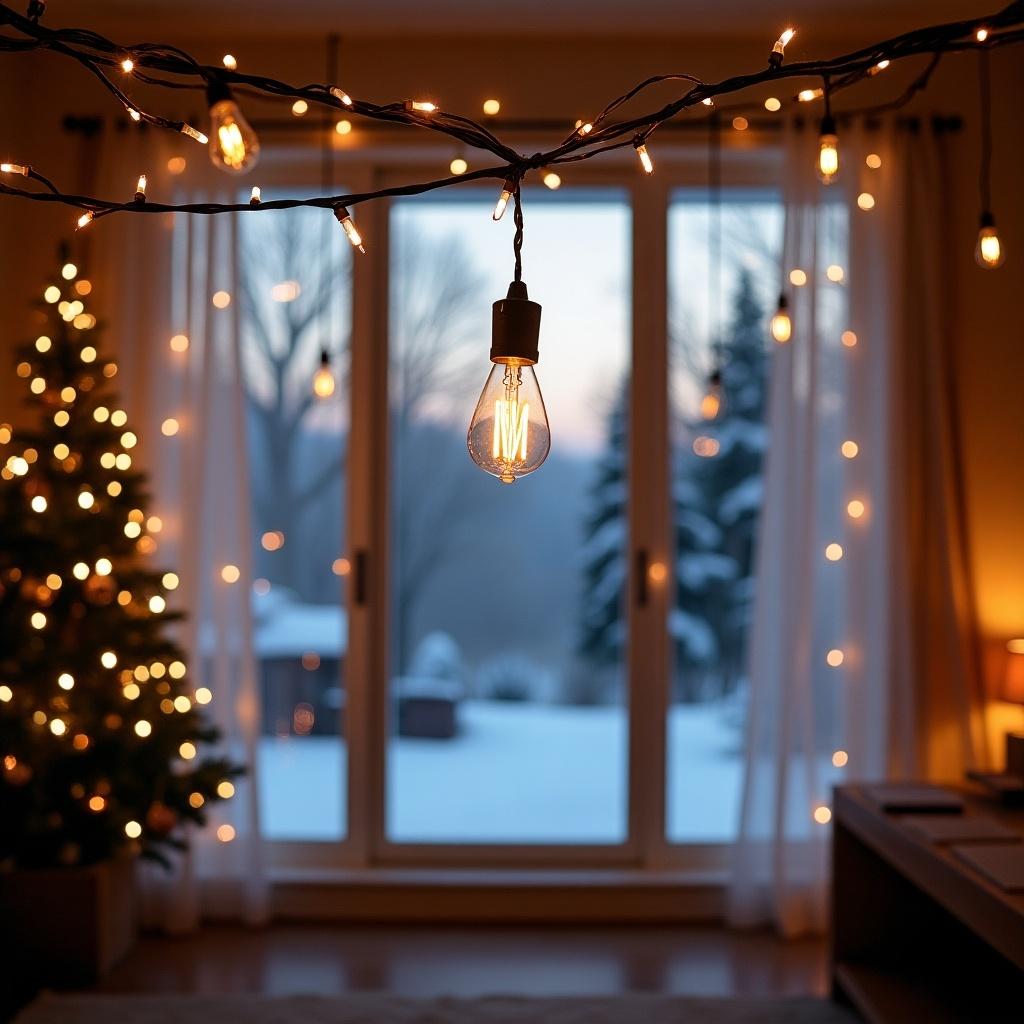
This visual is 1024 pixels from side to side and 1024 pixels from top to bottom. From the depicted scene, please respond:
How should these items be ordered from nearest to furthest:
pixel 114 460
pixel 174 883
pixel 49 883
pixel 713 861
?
pixel 49 883 → pixel 114 460 → pixel 174 883 → pixel 713 861

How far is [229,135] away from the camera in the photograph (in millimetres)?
1042

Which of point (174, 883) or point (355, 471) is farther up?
point (355, 471)

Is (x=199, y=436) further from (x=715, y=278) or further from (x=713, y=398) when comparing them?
(x=715, y=278)

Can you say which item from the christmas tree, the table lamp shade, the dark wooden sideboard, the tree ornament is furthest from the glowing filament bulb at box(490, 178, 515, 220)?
the table lamp shade

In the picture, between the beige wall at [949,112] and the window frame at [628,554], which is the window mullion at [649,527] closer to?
the window frame at [628,554]

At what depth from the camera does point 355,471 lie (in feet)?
Answer: 12.2

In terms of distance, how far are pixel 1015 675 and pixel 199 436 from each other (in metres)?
2.76

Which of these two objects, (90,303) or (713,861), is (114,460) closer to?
(90,303)

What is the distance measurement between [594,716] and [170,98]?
2641mm

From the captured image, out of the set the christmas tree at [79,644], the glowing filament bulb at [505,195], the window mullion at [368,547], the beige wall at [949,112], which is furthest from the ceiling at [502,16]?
the glowing filament bulb at [505,195]

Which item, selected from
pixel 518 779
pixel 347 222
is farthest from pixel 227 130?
pixel 518 779

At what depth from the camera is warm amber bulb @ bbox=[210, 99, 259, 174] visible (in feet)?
3.38

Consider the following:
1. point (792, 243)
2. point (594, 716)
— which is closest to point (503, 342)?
point (792, 243)

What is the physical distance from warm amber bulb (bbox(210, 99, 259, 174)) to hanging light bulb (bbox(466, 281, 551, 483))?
33 centimetres
